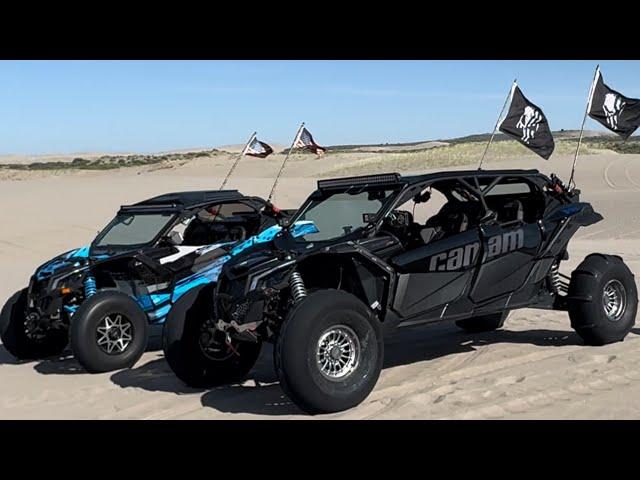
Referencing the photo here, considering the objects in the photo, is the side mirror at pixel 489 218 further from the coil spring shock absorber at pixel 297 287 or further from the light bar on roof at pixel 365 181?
the coil spring shock absorber at pixel 297 287

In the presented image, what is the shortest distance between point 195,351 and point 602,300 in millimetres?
4105

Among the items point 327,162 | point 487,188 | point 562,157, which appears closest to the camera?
point 487,188

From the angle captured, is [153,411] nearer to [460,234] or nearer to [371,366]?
[371,366]

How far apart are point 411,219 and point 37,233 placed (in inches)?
758

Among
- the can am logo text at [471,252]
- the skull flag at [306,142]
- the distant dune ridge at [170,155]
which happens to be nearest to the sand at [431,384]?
the can am logo text at [471,252]

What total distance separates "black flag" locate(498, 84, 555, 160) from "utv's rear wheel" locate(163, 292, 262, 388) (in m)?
5.96

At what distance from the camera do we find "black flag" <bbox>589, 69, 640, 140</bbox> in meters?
10.6

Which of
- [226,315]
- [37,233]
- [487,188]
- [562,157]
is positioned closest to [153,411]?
[226,315]

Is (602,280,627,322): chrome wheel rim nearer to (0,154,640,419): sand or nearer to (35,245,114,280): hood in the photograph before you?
(0,154,640,419): sand

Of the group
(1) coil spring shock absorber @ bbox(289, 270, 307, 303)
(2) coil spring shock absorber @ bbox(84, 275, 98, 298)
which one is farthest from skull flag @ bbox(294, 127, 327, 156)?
(1) coil spring shock absorber @ bbox(289, 270, 307, 303)

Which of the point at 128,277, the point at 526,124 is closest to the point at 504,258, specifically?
the point at 128,277

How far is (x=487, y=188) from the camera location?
321 inches

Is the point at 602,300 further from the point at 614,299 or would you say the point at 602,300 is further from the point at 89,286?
the point at 89,286
